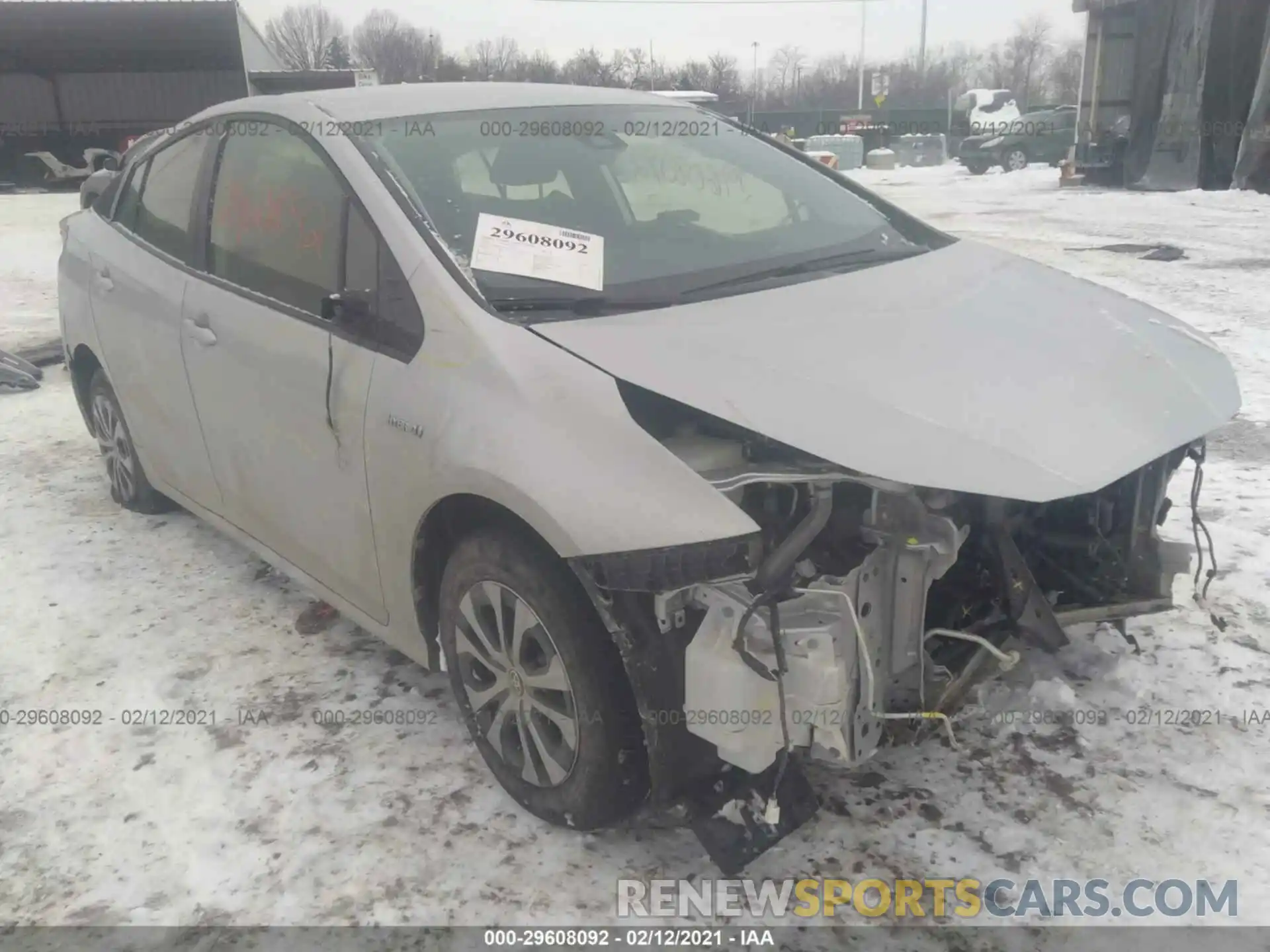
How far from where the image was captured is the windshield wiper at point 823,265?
8.50 feet

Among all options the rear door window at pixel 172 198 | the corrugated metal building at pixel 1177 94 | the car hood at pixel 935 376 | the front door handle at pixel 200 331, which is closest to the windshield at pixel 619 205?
the car hood at pixel 935 376

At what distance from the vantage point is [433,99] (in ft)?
10.2

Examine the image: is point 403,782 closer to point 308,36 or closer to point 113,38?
point 113,38

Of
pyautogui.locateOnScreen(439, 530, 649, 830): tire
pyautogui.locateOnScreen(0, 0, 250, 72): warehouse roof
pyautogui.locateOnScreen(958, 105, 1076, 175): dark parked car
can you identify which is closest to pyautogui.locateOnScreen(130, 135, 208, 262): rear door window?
pyautogui.locateOnScreen(439, 530, 649, 830): tire

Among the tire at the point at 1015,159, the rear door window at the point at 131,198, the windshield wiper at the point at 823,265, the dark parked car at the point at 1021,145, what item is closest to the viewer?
the windshield wiper at the point at 823,265

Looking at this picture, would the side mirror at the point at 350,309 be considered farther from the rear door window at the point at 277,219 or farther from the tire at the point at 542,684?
the tire at the point at 542,684

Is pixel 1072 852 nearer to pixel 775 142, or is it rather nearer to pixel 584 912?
pixel 584 912

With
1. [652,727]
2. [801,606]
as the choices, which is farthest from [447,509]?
[801,606]

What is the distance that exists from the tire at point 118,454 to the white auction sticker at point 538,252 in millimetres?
2368

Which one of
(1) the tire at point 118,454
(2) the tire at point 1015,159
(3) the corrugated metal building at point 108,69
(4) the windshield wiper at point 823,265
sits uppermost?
(3) the corrugated metal building at point 108,69

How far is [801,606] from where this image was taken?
203 centimetres

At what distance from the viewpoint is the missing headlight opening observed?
1974 millimetres

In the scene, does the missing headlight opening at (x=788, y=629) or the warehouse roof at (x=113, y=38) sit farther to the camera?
the warehouse roof at (x=113, y=38)

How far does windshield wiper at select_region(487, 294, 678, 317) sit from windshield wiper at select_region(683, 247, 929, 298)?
0.44 ft
